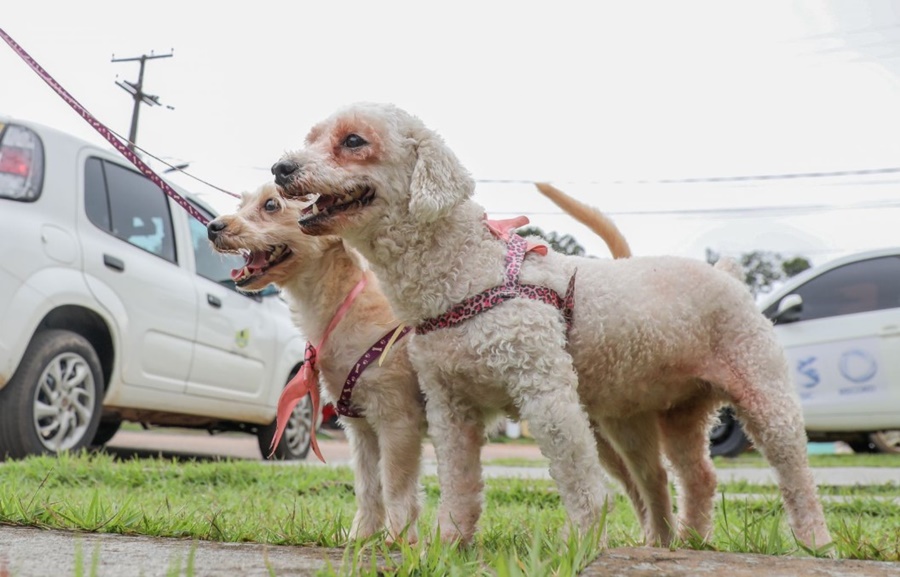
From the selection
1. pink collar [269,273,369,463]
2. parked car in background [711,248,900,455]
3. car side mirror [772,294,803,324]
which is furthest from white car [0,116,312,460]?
parked car in background [711,248,900,455]

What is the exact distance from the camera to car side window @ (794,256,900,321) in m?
9.06

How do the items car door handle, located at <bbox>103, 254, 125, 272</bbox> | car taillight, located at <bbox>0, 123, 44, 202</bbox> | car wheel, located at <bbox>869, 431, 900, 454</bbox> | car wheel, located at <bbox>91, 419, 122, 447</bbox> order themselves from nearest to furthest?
car taillight, located at <bbox>0, 123, 44, 202</bbox>
car door handle, located at <bbox>103, 254, 125, 272</bbox>
car wheel, located at <bbox>91, 419, 122, 447</bbox>
car wheel, located at <bbox>869, 431, 900, 454</bbox>

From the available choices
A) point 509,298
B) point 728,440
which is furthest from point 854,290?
point 509,298

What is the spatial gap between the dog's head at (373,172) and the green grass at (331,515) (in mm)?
964

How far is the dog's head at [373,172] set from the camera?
2.58 meters

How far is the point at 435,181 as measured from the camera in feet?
8.57

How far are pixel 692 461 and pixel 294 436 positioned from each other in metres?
5.28

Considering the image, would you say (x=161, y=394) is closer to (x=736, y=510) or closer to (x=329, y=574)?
(x=736, y=510)

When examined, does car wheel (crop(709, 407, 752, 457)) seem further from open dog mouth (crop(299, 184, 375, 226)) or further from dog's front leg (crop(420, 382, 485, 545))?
open dog mouth (crop(299, 184, 375, 226))

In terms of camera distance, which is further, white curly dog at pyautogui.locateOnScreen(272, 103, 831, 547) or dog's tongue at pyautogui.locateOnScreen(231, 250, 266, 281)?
dog's tongue at pyautogui.locateOnScreen(231, 250, 266, 281)

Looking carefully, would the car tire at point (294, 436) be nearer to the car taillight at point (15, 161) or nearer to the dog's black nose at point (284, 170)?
the car taillight at point (15, 161)

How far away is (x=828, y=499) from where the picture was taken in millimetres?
5039

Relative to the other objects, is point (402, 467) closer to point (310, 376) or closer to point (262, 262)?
point (310, 376)

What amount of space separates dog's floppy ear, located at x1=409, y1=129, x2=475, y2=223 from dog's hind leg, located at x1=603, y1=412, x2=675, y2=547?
3.95 ft
